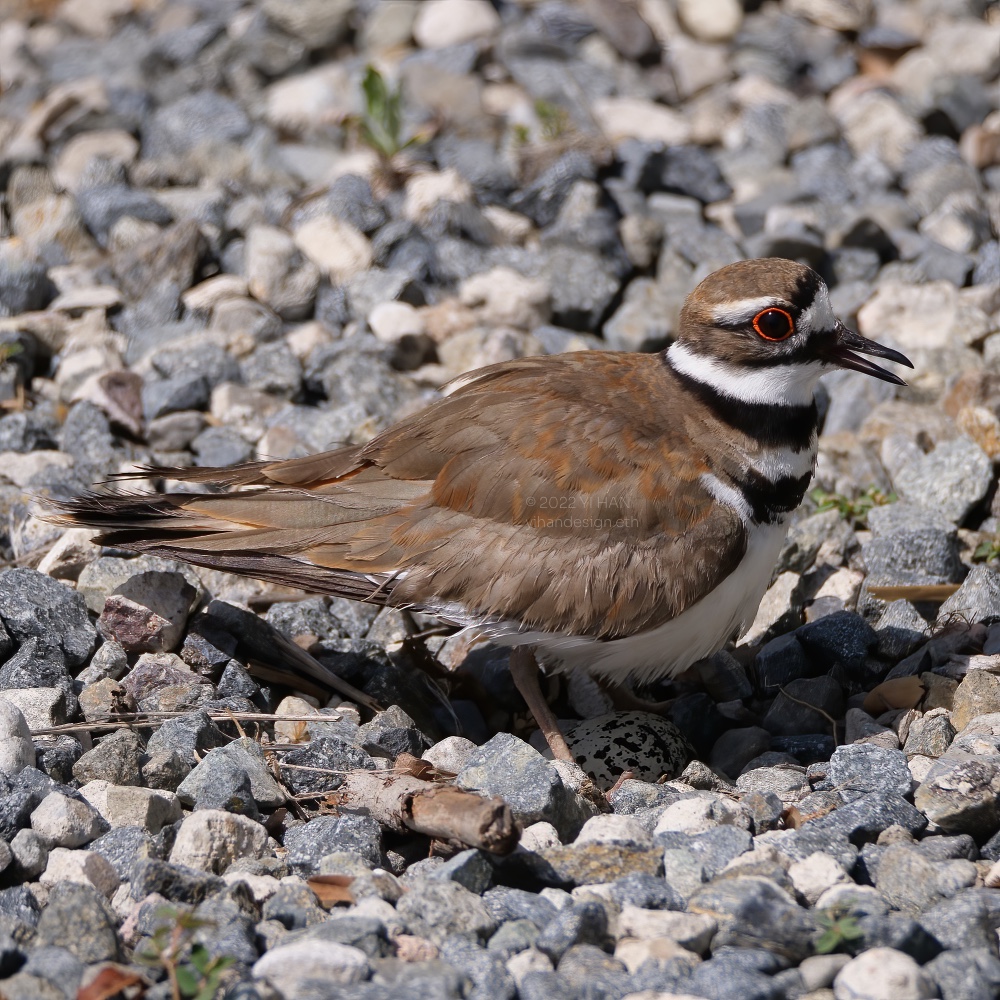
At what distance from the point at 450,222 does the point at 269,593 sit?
2.68 m

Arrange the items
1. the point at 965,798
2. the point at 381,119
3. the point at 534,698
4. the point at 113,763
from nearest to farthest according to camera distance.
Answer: the point at 965,798 < the point at 113,763 < the point at 534,698 < the point at 381,119

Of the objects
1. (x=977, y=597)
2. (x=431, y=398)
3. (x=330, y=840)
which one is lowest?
(x=977, y=597)

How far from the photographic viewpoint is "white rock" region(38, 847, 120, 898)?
308 centimetres

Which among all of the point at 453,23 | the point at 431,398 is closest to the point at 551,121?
the point at 453,23

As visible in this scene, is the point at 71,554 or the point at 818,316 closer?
the point at 818,316

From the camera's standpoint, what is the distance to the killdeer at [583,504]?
3.96m

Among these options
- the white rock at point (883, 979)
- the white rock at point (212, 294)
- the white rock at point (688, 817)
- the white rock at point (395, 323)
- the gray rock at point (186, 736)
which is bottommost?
the white rock at point (395, 323)

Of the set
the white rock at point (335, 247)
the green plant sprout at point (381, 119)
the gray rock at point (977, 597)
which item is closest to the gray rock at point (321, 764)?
the gray rock at point (977, 597)

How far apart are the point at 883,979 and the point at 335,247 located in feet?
15.8

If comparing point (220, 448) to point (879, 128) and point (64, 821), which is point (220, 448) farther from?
point (879, 128)

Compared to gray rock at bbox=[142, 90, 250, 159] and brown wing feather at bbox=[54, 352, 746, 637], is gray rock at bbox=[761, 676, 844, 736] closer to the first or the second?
brown wing feather at bbox=[54, 352, 746, 637]

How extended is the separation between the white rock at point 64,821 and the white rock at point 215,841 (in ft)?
0.72

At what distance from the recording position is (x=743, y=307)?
4.05 m

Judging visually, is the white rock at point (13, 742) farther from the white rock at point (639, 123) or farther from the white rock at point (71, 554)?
the white rock at point (639, 123)
